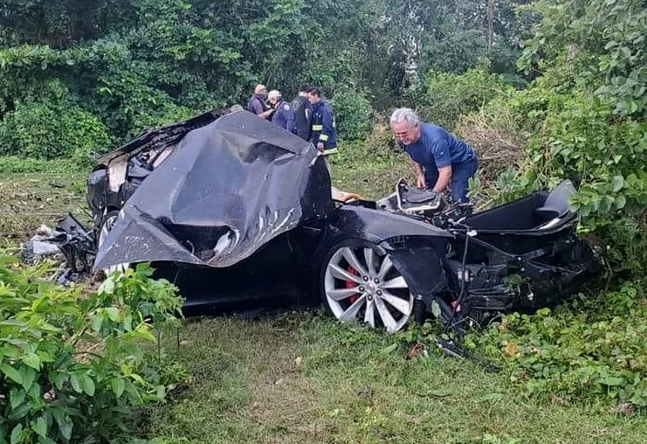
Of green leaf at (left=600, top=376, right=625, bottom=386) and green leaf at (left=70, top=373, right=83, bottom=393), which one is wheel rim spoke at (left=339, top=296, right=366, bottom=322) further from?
green leaf at (left=70, top=373, right=83, bottom=393)

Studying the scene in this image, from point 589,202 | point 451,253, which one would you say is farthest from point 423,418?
point 589,202

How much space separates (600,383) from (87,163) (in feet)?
36.1

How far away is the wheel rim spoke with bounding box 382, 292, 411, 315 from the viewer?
4.72 m

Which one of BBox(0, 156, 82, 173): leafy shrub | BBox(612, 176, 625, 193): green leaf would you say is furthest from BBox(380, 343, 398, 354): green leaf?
BBox(0, 156, 82, 173): leafy shrub

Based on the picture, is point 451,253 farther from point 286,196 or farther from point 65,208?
point 65,208

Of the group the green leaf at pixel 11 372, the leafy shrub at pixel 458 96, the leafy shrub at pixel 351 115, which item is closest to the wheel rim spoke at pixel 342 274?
the green leaf at pixel 11 372

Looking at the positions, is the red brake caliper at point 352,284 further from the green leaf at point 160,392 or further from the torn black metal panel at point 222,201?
the green leaf at point 160,392

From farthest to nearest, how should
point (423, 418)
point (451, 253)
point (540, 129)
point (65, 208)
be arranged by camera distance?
point (65, 208)
point (540, 129)
point (451, 253)
point (423, 418)

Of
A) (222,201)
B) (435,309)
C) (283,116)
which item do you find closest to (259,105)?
(283,116)

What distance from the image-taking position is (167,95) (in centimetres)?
1652

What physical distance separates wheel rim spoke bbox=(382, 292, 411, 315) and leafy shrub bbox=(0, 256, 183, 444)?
1664 millimetres

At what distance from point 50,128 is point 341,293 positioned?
1130 centimetres

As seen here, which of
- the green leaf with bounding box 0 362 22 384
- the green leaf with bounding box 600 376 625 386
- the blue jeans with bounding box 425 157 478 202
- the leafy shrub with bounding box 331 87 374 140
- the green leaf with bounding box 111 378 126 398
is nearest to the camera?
the green leaf with bounding box 0 362 22 384

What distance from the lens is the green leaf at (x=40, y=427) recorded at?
9.55 ft
